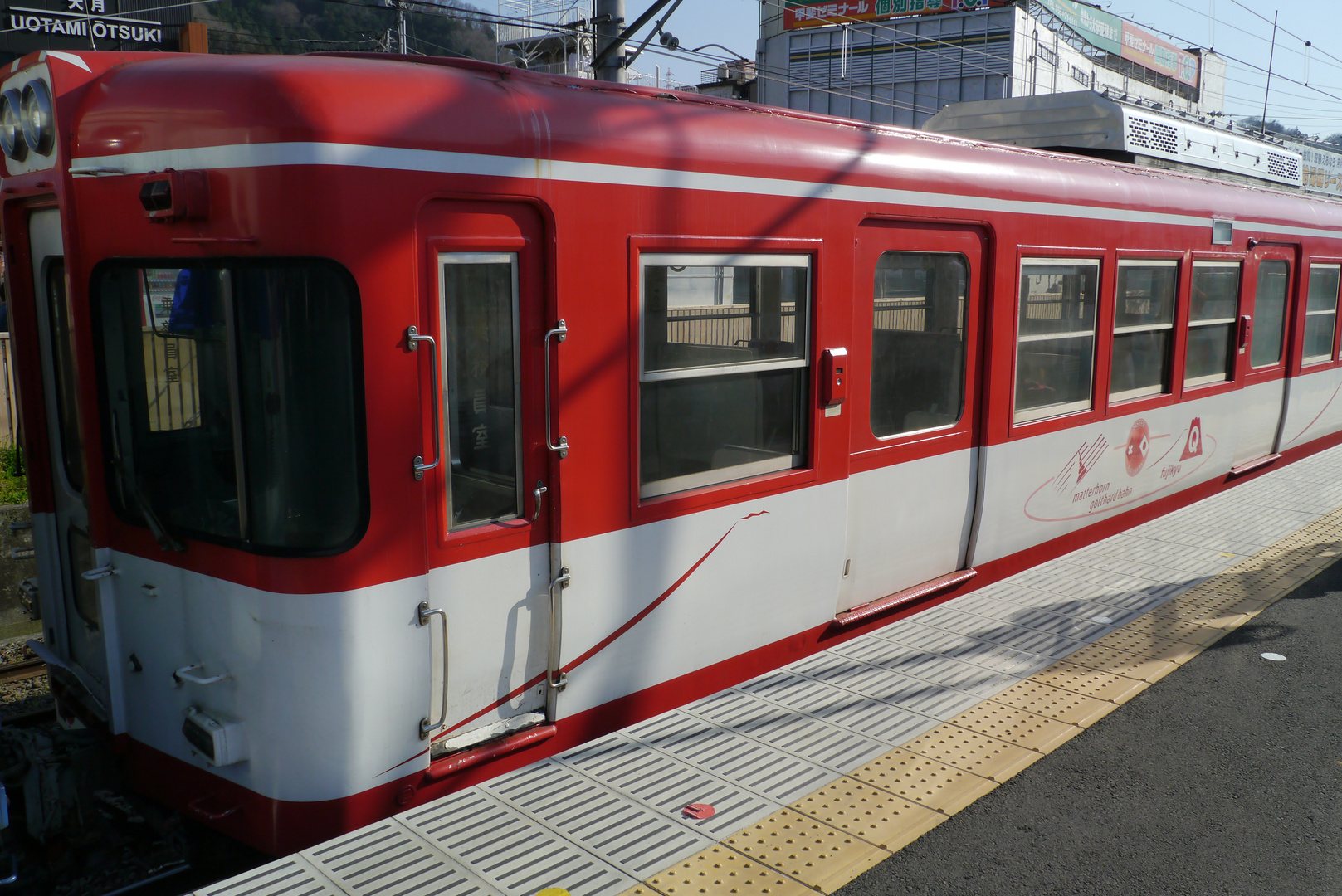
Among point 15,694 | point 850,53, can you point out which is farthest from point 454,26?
point 15,694

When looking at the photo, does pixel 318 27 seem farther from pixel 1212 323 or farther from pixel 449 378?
pixel 449 378

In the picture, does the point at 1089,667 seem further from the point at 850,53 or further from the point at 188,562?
the point at 850,53

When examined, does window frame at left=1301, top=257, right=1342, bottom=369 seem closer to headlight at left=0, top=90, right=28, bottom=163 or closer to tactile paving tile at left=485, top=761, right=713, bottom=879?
tactile paving tile at left=485, top=761, right=713, bottom=879

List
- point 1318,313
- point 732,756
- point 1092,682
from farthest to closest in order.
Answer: point 1318,313 < point 1092,682 < point 732,756

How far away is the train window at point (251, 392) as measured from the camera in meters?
2.94

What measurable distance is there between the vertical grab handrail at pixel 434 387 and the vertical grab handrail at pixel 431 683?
1.35ft

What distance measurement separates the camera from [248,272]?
2941 mm

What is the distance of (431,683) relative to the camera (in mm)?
3199

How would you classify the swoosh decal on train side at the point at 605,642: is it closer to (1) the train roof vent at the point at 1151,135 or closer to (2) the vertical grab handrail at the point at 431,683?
(2) the vertical grab handrail at the point at 431,683

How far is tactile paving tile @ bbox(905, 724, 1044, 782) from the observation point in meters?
3.67

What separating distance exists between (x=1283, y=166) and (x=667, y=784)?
9034 mm

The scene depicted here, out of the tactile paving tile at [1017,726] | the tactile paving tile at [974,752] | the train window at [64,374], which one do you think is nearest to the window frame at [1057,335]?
the tactile paving tile at [1017,726]

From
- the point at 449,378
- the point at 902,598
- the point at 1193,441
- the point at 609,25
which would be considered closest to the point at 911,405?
the point at 902,598

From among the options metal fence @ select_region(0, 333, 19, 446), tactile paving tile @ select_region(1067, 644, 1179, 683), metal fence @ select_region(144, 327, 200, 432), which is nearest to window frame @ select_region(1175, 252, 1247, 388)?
tactile paving tile @ select_region(1067, 644, 1179, 683)
